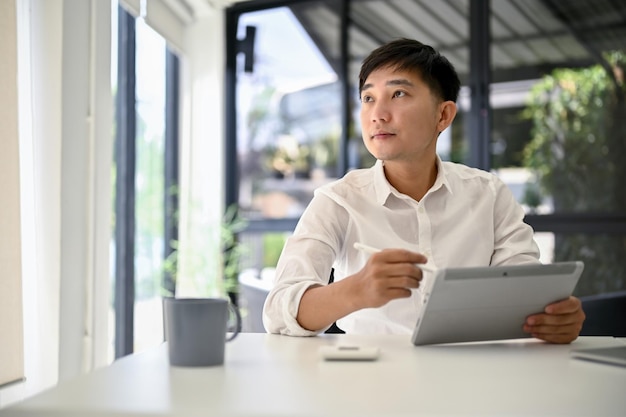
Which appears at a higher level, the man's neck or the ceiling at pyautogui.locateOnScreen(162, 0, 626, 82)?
the ceiling at pyautogui.locateOnScreen(162, 0, 626, 82)

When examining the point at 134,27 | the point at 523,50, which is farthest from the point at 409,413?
the point at 523,50

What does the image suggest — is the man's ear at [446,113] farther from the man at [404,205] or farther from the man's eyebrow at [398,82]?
the man's eyebrow at [398,82]

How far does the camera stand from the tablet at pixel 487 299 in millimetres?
1256

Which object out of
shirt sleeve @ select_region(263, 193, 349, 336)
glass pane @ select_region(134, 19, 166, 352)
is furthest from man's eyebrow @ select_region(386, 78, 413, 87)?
glass pane @ select_region(134, 19, 166, 352)

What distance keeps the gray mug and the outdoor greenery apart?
361 cm

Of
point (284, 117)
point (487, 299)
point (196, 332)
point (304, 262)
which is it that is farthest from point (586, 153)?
point (196, 332)

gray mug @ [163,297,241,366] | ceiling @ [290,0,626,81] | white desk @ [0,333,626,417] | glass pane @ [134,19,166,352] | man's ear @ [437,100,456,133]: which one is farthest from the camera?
ceiling @ [290,0,626,81]

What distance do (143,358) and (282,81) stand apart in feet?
13.7

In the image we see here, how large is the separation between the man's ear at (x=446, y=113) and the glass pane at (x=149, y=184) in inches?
97.9

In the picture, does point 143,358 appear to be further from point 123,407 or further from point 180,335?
point 123,407

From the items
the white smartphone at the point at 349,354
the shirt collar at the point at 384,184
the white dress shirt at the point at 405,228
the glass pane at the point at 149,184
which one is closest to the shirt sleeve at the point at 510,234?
the white dress shirt at the point at 405,228

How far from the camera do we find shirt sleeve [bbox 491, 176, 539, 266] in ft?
6.14

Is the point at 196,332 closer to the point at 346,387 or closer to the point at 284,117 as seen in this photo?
the point at 346,387

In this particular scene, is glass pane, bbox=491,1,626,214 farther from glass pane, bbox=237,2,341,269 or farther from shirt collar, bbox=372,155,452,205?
shirt collar, bbox=372,155,452,205
